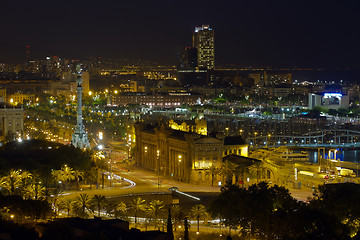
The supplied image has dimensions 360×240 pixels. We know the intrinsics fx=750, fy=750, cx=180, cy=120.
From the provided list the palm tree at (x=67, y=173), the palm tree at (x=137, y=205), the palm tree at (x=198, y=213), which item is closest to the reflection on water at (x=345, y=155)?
the palm tree at (x=67, y=173)

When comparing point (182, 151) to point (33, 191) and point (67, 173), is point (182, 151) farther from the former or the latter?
point (33, 191)

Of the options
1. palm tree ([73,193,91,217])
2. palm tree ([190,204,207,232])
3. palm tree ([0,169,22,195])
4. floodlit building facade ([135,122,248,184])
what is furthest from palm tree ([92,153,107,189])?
palm tree ([190,204,207,232])

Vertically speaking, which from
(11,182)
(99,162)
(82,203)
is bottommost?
(82,203)

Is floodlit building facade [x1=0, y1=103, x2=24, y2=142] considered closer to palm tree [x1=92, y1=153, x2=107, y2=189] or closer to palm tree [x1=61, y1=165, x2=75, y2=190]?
palm tree [x1=92, y1=153, x2=107, y2=189]

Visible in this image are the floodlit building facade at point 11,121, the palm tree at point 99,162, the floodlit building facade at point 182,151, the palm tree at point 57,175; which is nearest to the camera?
the palm tree at point 57,175

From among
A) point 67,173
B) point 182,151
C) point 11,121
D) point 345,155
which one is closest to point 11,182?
point 67,173

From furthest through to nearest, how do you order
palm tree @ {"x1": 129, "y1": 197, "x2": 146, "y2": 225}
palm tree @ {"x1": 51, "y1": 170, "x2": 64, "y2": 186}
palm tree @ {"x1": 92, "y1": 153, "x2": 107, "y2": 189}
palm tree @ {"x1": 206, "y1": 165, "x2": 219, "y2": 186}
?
palm tree @ {"x1": 92, "y1": 153, "x2": 107, "y2": 189}
palm tree @ {"x1": 206, "y1": 165, "x2": 219, "y2": 186}
palm tree @ {"x1": 51, "y1": 170, "x2": 64, "y2": 186}
palm tree @ {"x1": 129, "y1": 197, "x2": 146, "y2": 225}

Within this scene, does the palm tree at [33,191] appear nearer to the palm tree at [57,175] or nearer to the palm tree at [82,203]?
the palm tree at [82,203]

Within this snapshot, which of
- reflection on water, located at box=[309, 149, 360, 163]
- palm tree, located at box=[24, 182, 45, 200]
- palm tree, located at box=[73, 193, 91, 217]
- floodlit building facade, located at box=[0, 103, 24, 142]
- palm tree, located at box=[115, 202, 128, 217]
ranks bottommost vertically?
reflection on water, located at box=[309, 149, 360, 163]

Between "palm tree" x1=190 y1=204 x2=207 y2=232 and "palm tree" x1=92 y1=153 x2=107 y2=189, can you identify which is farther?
"palm tree" x1=92 y1=153 x2=107 y2=189

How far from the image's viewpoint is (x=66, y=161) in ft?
133

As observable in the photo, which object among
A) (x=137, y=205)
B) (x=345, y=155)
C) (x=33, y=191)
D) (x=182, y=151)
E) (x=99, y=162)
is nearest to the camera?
(x=137, y=205)

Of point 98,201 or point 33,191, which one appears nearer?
point 98,201

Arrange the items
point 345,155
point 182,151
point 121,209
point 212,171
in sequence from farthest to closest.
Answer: point 345,155 → point 182,151 → point 212,171 → point 121,209
